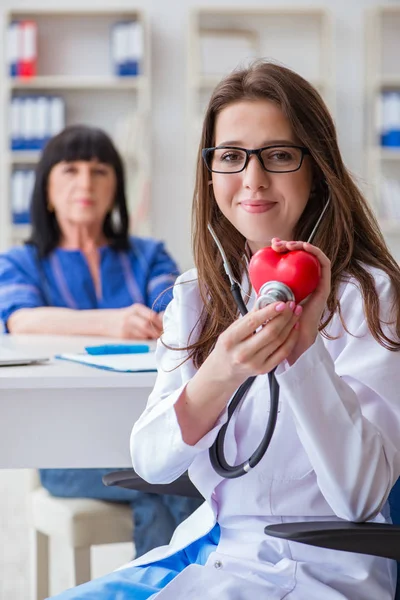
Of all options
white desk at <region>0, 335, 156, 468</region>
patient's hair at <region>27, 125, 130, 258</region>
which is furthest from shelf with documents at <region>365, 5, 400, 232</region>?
white desk at <region>0, 335, 156, 468</region>

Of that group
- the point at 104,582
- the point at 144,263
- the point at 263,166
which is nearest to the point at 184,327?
the point at 263,166

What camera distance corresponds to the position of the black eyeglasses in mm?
1153

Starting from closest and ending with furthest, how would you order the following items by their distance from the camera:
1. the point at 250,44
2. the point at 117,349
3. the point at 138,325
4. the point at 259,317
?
the point at 259,317 < the point at 117,349 < the point at 138,325 < the point at 250,44

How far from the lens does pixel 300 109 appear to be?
1.17m

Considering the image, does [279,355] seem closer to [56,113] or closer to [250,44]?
[56,113]

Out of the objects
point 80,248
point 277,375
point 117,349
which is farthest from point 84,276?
point 277,375

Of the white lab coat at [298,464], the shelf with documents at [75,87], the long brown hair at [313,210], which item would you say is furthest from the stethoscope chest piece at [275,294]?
the shelf with documents at [75,87]

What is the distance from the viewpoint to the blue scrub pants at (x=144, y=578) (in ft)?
3.44

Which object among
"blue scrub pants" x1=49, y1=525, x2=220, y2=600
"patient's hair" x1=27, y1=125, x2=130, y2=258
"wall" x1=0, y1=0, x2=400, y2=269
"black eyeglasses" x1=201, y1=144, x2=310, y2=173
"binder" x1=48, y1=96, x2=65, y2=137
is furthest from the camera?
"wall" x1=0, y1=0, x2=400, y2=269

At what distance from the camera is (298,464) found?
111 cm

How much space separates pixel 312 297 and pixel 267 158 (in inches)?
11.1

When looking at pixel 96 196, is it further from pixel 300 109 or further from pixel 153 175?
pixel 153 175

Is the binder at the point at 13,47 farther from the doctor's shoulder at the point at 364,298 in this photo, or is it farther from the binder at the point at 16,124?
the doctor's shoulder at the point at 364,298

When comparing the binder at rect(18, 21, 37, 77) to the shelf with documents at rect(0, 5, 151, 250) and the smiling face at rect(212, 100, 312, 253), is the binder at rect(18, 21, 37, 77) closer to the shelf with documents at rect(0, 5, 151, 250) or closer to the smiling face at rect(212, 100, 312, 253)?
the shelf with documents at rect(0, 5, 151, 250)
